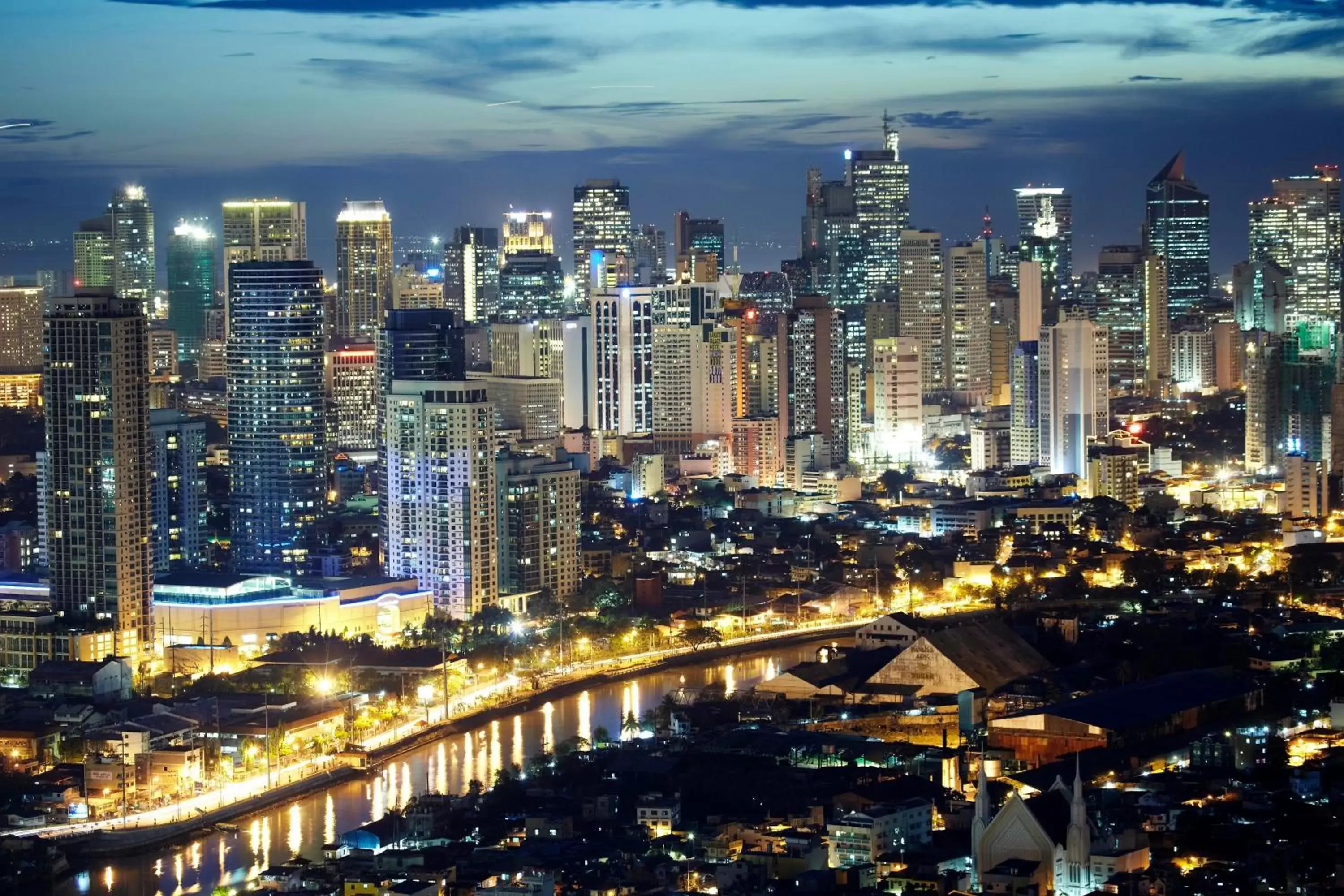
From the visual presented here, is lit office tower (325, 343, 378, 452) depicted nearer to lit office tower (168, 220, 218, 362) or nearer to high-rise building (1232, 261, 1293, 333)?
lit office tower (168, 220, 218, 362)

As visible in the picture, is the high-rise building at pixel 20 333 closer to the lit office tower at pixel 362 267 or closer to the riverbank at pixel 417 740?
the lit office tower at pixel 362 267

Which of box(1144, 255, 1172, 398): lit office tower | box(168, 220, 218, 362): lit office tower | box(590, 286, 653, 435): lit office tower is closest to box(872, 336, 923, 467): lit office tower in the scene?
box(590, 286, 653, 435): lit office tower

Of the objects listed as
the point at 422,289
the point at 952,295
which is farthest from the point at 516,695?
the point at 952,295

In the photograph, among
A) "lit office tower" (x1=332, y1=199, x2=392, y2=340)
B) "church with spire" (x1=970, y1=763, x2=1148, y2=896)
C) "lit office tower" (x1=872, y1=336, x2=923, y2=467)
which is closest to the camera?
"church with spire" (x1=970, y1=763, x2=1148, y2=896)

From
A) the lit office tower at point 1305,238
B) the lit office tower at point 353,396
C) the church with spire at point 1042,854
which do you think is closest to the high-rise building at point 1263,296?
the lit office tower at point 1305,238

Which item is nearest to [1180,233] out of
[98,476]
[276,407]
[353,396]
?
[353,396]

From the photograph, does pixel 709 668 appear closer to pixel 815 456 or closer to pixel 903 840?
pixel 903 840
